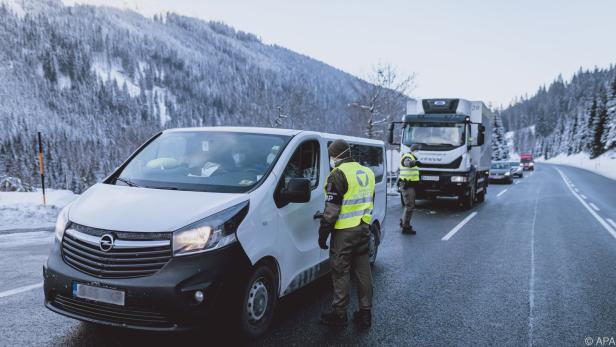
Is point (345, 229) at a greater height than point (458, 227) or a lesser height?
greater

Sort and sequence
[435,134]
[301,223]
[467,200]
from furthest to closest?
[467,200] → [435,134] → [301,223]

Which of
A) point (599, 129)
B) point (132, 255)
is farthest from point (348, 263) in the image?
point (599, 129)

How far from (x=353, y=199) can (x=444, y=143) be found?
10485 millimetres

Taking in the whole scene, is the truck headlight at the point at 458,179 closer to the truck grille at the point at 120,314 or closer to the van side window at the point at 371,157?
the van side window at the point at 371,157

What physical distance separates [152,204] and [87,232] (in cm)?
53

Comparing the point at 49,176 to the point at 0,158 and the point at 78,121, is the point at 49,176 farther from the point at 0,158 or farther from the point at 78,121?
the point at 78,121

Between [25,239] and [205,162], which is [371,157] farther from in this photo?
[25,239]

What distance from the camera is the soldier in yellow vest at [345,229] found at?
416 cm

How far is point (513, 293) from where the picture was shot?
552 centimetres

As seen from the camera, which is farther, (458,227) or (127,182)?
(458,227)

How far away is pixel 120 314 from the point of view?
328cm

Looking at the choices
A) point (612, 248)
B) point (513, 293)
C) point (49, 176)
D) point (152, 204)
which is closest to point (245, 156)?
point (152, 204)

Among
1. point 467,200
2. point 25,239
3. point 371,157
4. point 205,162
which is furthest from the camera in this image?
point 467,200

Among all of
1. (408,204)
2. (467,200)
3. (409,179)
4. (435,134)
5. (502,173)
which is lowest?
(502,173)
